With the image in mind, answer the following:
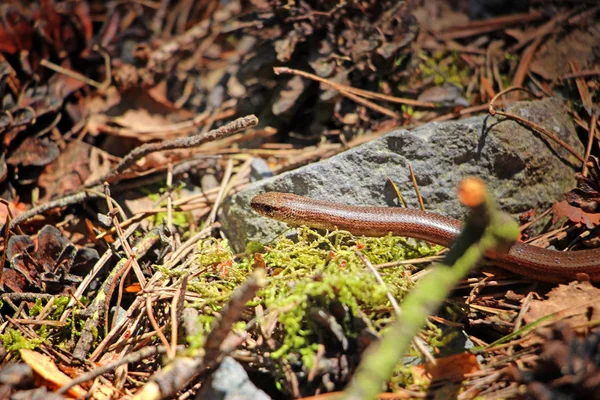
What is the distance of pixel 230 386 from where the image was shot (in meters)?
2.02

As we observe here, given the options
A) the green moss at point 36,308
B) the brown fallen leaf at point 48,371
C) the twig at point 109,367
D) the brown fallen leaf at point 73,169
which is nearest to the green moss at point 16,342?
the brown fallen leaf at point 48,371

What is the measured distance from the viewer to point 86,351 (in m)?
2.54

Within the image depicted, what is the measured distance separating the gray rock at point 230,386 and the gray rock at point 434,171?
4.10 ft

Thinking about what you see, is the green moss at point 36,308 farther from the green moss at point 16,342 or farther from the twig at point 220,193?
the twig at point 220,193

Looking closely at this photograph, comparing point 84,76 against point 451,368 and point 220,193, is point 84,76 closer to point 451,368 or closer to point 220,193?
point 220,193

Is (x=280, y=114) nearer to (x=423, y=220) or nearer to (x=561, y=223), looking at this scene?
(x=423, y=220)

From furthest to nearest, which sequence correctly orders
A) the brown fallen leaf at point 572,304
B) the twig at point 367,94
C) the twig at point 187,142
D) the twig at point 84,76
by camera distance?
the twig at point 84,76
the twig at point 367,94
the twig at point 187,142
the brown fallen leaf at point 572,304

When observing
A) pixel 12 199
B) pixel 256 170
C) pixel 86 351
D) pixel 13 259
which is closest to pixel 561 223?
pixel 256 170

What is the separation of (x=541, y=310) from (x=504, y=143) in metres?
1.27

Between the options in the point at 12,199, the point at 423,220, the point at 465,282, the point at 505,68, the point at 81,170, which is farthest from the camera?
the point at 505,68

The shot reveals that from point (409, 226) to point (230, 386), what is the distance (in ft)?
5.21

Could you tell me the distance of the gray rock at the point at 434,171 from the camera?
3.22m

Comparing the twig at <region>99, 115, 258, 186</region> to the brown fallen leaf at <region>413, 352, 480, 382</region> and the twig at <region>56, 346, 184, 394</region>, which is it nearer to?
the twig at <region>56, 346, 184, 394</region>

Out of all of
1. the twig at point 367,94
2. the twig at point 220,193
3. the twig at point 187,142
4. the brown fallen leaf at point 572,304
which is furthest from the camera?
the twig at point 367,94
